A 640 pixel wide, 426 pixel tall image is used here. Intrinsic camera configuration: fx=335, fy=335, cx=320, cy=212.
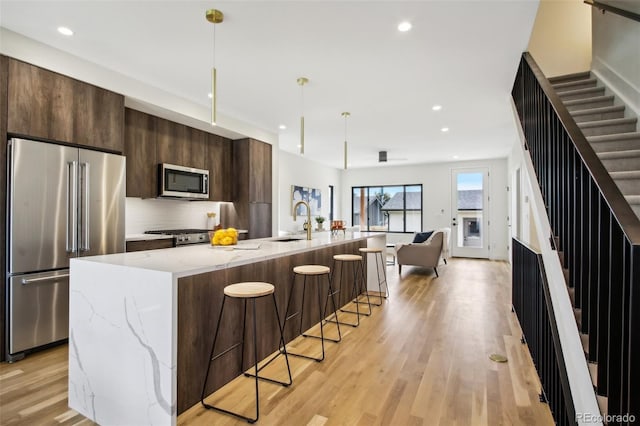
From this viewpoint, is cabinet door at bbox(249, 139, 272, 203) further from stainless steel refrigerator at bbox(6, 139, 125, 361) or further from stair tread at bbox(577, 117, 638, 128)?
stair tread at bbox(577, 117, 638, 128)

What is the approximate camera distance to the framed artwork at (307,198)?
26.0 feet

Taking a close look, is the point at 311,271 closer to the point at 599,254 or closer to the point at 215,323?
the point at 215,323

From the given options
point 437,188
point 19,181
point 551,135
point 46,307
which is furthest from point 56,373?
point 437,188

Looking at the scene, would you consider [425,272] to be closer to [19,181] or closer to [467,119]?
[467,119]

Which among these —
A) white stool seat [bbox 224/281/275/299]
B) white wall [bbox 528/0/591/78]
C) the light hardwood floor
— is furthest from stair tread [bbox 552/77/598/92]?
white stool seat [bbox 224/281/275/299]

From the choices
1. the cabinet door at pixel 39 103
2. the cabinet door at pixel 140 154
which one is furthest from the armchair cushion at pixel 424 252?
the cabinet door at pixel 39 103

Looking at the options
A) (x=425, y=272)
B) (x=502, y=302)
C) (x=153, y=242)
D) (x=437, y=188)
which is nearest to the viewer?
(x=153, y=242)

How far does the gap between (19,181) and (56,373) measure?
5.08ft

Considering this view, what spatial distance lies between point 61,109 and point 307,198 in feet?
19.0

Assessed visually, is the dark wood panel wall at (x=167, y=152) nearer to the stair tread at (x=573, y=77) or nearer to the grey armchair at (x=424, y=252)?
the grey armchair at (x=424, y=252)

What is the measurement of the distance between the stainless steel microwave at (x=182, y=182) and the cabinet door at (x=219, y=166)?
21 cm

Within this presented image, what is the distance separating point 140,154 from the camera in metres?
4.07

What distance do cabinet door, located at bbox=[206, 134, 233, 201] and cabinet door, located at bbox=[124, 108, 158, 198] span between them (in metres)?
0.94

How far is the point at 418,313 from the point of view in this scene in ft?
13.0
